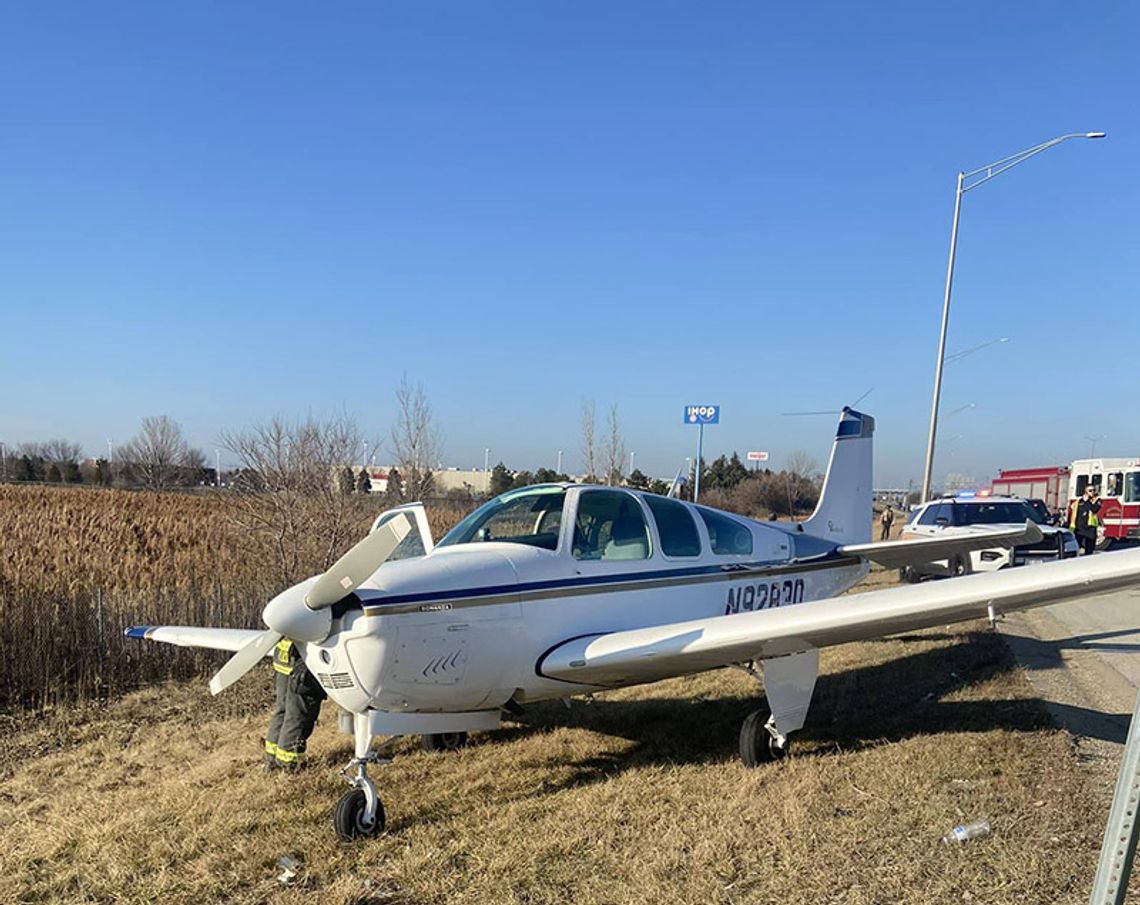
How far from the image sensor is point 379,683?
4.77 metres

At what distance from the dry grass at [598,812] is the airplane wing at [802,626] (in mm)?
813

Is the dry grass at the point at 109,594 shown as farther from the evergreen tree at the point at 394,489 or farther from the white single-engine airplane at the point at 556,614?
the white single-engine airplane at the point at 556,614

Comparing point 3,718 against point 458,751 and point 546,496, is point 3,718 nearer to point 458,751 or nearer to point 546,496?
point 458,751

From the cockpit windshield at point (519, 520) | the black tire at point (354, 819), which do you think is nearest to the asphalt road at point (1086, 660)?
the cockpit windshield at point (519, 520)

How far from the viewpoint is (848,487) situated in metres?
9.84

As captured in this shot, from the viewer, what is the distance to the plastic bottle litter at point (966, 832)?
13.9 feet

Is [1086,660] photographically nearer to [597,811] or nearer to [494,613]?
[597,811]

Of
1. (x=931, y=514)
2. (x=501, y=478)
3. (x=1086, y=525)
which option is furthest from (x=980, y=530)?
(x=501, y=478)

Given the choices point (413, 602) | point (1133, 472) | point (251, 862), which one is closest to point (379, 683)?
point (413, 602)

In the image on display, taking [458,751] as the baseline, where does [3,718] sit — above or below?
below

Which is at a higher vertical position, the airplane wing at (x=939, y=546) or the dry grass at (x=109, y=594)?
the airplane wing at (x=939, y=546)

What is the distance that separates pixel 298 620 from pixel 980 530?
38.4ft

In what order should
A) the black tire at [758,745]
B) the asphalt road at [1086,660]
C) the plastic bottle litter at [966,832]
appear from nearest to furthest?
the plastic bottle litter at [966,832]
the black tire at [758,745]
the asphalt road at [1086,660]

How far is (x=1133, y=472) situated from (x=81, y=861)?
28066mm
